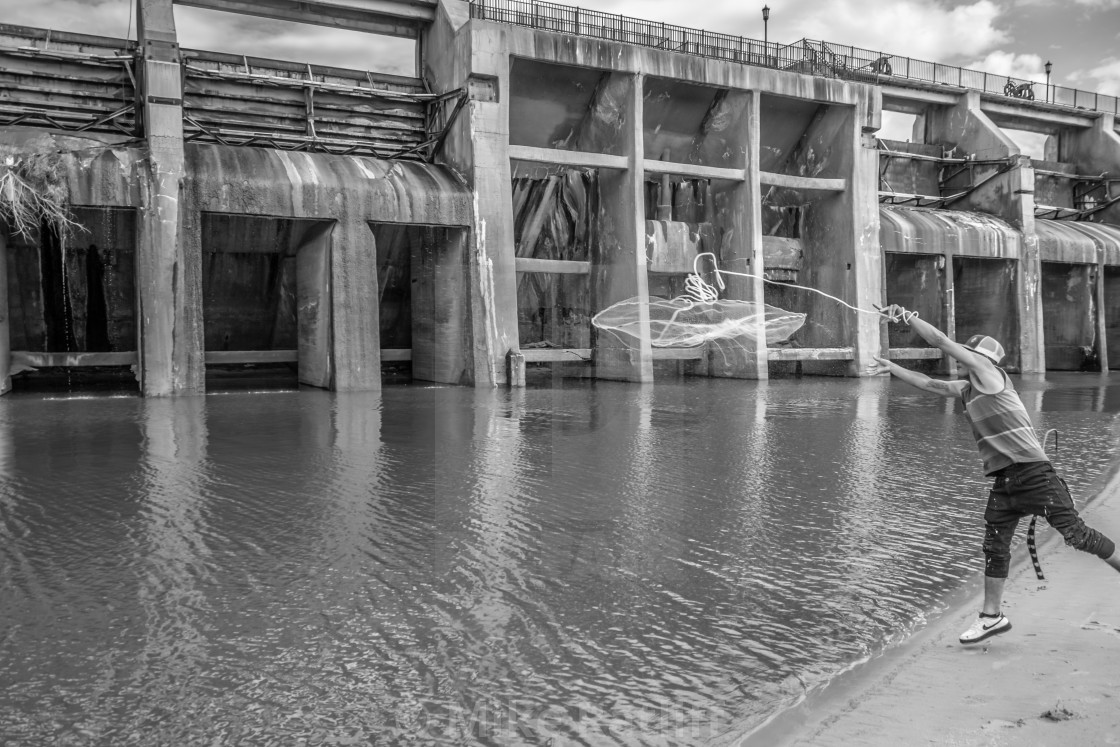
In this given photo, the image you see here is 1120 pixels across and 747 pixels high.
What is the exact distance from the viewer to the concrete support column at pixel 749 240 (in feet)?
75.9

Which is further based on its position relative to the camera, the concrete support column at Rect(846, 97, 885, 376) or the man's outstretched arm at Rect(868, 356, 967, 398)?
the concrete support column at Rect(846, 97, 885, 376)

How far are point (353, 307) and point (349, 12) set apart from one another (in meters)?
7.49

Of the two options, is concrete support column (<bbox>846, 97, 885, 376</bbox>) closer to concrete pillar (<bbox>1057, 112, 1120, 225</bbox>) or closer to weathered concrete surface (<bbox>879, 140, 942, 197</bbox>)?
weathered concrete surface (<bbox>879, 140, 942, 197</bbox>)

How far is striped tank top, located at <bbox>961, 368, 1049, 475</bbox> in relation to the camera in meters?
4.67

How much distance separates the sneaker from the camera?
4.25m

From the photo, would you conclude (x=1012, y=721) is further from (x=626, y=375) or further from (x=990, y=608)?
(x=626, y=375)

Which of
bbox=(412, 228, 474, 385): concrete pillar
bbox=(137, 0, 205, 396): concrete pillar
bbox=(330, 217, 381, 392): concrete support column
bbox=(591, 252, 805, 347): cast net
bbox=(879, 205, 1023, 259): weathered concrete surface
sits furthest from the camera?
bbox=(879, 205, 1023, 259): weathered concrete surface

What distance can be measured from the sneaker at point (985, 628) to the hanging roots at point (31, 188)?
15819mm

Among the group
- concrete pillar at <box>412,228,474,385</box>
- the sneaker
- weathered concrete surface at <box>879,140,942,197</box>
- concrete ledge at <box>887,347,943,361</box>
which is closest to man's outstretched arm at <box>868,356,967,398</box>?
the sneaker

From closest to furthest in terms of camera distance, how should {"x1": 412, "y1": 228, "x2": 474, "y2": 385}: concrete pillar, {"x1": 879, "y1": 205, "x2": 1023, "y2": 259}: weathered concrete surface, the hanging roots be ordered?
the hanging roots < {"x1": 412, "y1": 228, "x2": 474, "y2": 385}: concrete pillar < {"x1": 879, "y1": 205, "x2": 1023, "y2": 259}: weathered concrete surface

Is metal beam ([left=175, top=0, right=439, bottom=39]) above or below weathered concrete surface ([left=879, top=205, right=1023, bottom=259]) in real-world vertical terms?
above

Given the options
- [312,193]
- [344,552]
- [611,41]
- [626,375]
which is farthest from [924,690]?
[611,41]

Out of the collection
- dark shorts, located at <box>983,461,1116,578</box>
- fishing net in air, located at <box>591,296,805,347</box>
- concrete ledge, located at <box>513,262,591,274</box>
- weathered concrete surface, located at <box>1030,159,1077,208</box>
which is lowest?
dark shorts, located at <box>983,461,1116,578</box>

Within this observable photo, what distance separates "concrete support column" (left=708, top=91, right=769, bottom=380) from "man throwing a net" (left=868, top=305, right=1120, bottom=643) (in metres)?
18.1
